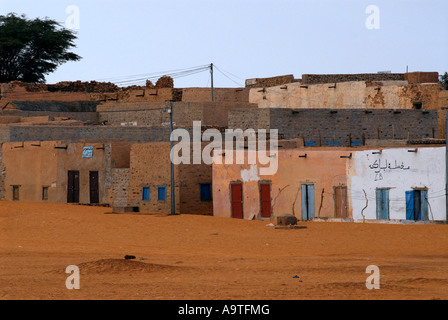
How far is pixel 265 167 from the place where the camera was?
32438 millimetres

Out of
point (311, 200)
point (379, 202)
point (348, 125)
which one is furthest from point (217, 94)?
point (379, 202)

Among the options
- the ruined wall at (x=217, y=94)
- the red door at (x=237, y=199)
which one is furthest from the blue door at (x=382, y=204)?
the ruined wall at (x=217, y=94)

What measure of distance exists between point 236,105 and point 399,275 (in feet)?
106

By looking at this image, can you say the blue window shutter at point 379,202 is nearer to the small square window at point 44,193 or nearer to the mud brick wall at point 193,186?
the mud brick wall at point 193,186

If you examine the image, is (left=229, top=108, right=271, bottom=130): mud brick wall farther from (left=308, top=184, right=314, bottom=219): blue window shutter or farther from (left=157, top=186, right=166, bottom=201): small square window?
(left=308, top=184, right=314, bottom=219): blue window shutter

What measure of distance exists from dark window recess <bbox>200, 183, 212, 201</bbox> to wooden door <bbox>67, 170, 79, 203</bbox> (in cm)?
629

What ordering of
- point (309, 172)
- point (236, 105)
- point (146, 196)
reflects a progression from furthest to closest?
point (236, 105) < point (146, 196) < point (309, 172)

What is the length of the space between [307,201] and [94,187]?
11.1 meters

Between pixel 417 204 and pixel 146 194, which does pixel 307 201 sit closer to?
pixel 417 204

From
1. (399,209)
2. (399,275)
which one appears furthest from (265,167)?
(399,275)

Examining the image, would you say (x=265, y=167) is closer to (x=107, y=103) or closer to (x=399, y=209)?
(x=399, y=209)

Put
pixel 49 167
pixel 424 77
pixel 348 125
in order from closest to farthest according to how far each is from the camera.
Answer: pixel 49 167 < pixel 348 125 < pixel 424 77

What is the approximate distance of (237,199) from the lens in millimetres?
33531

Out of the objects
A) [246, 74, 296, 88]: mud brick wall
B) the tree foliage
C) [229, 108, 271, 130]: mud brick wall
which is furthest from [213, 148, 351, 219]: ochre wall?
the tree foliage
